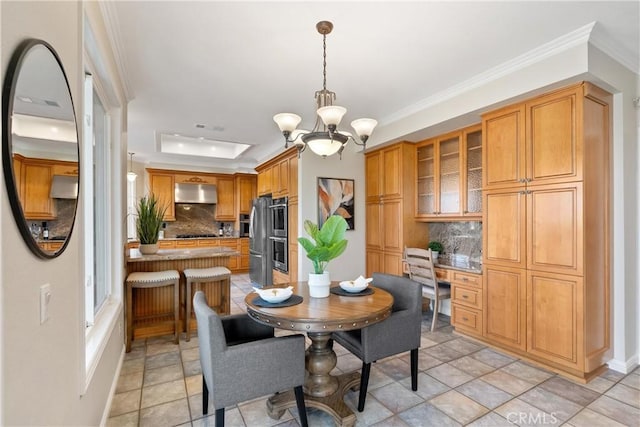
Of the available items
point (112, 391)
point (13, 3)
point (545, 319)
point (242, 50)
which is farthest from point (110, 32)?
point (545, 319)

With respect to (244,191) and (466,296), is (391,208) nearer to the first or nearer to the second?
(466,296)

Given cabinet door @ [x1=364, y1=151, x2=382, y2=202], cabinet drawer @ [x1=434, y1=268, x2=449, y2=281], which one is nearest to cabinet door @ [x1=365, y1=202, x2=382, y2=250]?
cabinet door @ [x1=364, y1=151, x2=382, y2=202]

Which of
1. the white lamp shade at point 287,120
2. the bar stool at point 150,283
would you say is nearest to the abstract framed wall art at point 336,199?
the bar stool at point 150,283

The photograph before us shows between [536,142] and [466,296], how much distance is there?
5.48ft

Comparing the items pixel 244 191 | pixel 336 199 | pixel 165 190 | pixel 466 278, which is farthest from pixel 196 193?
pixel 466 278

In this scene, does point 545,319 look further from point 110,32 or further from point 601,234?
point 110,32

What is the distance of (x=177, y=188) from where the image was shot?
7031 mm

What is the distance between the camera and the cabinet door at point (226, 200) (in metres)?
7.51

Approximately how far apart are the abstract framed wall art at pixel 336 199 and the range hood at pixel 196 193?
3.71 m

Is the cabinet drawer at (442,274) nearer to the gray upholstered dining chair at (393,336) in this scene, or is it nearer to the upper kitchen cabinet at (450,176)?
the upper kitchen cabinet at (450,176)

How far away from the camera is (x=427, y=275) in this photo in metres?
3.57

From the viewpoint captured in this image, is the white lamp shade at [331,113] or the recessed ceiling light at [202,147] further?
the recessed ceiling light at [202,147]

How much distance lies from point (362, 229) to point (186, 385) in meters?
3.19

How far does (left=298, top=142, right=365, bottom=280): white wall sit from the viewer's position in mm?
4562
